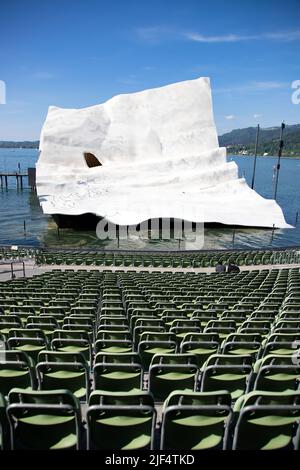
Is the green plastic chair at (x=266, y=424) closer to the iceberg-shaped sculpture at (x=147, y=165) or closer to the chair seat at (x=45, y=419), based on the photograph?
the chair seat at (x=45, y=419)

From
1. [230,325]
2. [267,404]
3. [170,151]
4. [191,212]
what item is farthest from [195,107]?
[267,404]

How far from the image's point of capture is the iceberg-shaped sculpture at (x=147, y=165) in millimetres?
38156

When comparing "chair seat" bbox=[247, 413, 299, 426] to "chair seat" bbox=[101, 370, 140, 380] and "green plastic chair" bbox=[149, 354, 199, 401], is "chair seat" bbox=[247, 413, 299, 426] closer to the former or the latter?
"green plastic chair" bbox=[149, 354, 199, 401]

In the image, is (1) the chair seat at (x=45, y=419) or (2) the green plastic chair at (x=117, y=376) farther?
(2) the green plastic chair at (x=117, y=376)

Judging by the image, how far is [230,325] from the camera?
20.7ft

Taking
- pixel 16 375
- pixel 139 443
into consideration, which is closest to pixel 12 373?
pixel 16 375

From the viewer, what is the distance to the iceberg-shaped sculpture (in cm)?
3816

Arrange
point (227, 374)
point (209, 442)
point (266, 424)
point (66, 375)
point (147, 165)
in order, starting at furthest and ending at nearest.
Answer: point (147, 165) < point (66, 375) < point (227, 374) < point (209, 442) < point (266, 424)

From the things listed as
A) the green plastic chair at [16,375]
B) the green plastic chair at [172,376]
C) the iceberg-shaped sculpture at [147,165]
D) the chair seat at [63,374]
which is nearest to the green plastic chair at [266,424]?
the green plastic chair at [172,376]

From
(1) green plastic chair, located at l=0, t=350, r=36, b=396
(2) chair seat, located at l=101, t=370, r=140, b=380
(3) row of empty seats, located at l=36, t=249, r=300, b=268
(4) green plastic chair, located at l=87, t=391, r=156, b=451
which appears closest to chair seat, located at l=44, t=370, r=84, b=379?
(1) green plastic chair, located at l=0, t=350, r=36, b=396

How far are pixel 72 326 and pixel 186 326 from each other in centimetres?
184

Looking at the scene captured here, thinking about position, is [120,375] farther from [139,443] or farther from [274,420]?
[274,420]

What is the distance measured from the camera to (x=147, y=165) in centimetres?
4466

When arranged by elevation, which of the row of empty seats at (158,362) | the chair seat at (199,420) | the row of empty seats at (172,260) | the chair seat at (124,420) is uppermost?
the chair seat at (124,420)
